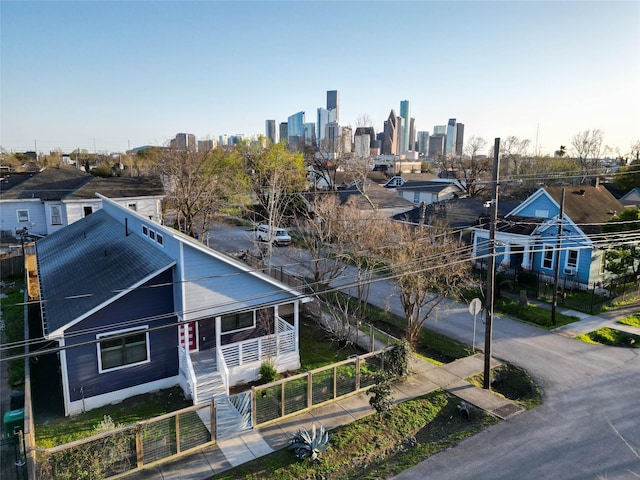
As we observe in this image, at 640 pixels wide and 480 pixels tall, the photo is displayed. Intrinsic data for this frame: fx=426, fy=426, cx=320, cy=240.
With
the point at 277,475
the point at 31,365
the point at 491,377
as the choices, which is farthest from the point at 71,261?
the point at 491,377

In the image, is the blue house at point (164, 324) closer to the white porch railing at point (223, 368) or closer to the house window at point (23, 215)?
the white porch railing at point (223, 368)

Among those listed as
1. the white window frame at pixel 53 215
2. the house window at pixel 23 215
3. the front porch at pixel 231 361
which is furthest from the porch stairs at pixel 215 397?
the house window at pixel 23 215

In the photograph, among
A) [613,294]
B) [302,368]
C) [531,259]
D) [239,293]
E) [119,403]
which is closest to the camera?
[119,403]

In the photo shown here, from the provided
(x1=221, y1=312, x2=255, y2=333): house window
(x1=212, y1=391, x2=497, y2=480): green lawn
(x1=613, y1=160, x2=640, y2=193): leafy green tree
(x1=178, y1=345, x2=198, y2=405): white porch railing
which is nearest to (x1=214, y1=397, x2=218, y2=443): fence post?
(x1=212, y1=391, x2=497, y2=480): green lawn

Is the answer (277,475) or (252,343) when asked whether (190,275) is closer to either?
(252,343)

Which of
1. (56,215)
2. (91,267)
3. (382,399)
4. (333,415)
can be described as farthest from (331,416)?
(56,215)

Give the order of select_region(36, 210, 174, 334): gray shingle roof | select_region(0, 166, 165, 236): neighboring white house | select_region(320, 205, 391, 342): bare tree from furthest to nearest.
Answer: select_region(0, 166, 165, 236): neighboring white house
select_region(320, 205, 391, 342): bare tree
select_region(36, 210, 174, 334): gray shingle roof

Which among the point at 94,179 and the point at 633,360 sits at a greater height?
the point at 94,179

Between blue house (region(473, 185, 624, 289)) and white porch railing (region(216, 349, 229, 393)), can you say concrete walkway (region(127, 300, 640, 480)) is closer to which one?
white porch railing (region(216, 349, 229, 393))
